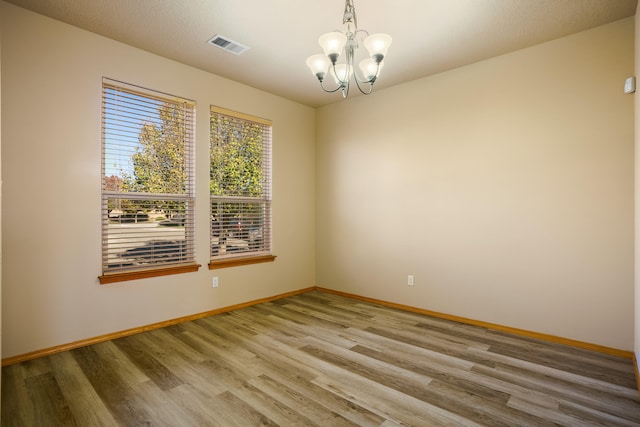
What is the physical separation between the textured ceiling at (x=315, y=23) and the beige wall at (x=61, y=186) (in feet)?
0.70

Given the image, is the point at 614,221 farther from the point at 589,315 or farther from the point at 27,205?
the point at 27,205

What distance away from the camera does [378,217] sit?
14.9 feet

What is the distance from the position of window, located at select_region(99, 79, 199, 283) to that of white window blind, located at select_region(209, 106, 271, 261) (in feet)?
1.05

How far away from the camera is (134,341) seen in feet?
10.5

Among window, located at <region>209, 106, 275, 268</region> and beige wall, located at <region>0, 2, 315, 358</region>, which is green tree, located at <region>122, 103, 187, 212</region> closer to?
beige wall, located at <region>0, 2, 315, 358</region>

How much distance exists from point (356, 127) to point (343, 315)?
2.51 metres

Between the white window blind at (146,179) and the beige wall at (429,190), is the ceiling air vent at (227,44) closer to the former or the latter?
Answer: the beige wall at (429,190)

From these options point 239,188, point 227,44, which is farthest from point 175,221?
point 227,44

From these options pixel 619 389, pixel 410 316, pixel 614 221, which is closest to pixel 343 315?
pixel 410 316

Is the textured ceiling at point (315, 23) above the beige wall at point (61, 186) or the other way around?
above

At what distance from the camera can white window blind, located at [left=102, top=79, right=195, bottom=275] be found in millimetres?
3277

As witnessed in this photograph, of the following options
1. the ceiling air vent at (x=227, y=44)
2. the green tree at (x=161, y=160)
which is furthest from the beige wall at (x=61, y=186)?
the ceiling air vent at (x=227, y=44)

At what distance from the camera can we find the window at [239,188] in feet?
13.5

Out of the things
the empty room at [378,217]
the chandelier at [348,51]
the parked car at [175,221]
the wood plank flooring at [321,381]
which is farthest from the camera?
the parked car at [175,221]
